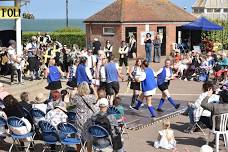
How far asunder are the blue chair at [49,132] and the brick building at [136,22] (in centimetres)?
2230

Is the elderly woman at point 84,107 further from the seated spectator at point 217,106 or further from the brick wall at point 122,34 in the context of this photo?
the brick wall at point 122,34

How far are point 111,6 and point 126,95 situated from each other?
17.2 meters

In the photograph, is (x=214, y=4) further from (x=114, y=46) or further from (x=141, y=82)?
(x=141, y=82)

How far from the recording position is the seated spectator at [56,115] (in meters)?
10.5

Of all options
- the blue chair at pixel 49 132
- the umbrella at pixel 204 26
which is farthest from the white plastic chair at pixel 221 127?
the umbrella at pixel 204 26

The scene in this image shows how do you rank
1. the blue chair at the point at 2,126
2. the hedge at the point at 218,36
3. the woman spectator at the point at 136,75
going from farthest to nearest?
the hedge at the point at 218,36
the woman spectator at the point at 136,75
the blue chair at the point at 2,126

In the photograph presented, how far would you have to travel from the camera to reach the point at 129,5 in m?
34.0

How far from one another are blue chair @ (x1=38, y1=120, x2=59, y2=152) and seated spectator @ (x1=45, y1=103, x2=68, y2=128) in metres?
0.30

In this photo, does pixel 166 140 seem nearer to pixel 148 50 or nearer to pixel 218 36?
pixel 148 50

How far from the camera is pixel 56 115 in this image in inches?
415

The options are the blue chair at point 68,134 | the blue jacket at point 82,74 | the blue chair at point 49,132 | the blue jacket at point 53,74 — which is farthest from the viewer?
the blue jacket at point 53,74

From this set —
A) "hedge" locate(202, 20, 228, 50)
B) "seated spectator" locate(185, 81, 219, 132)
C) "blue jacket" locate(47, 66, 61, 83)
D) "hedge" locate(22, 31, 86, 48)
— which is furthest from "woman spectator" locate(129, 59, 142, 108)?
"hedge" locate(22, 31, 86, 48)

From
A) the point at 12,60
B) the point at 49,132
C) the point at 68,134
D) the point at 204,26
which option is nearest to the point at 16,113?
the point at 49,132

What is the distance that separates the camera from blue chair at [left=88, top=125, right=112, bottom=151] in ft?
30.7
